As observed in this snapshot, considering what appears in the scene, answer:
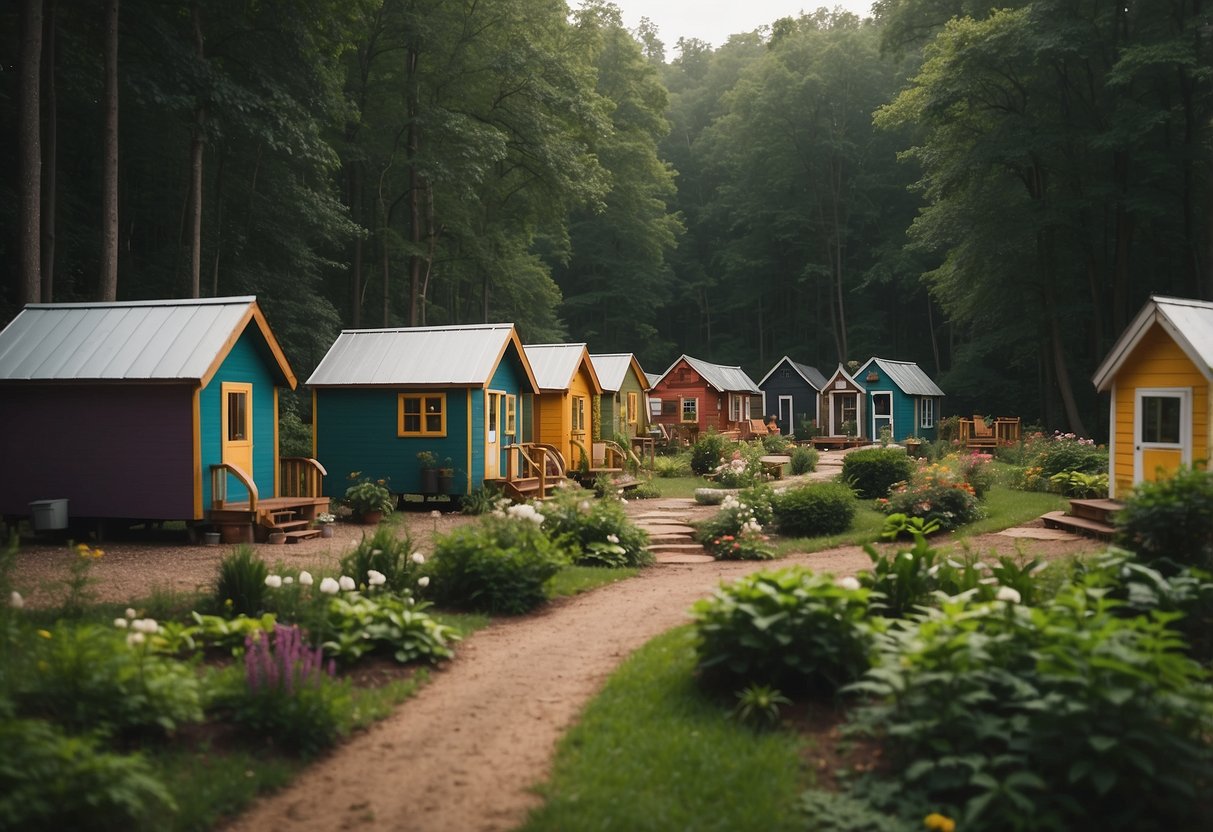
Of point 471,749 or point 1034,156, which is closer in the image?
point 471,749

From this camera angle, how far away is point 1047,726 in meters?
4.34

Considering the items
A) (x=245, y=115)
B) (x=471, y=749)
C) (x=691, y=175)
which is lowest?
(x=471, y=749)

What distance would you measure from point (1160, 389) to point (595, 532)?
29.5 ft

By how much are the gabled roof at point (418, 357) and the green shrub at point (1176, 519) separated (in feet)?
41.8

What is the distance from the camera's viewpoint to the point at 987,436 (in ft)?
116

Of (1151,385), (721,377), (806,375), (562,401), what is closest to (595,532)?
(1151,385)

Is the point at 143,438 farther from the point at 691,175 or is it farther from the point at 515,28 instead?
the point at 691,175

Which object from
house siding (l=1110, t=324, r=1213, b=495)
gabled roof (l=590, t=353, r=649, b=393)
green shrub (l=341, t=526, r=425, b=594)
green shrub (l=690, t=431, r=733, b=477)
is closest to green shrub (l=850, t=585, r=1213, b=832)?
green shrub (l=341, t=526, r=425, b=594)

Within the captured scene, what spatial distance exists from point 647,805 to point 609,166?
44.2 m

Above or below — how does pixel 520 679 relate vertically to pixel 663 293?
below

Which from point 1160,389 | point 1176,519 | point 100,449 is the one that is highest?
point 1160,389

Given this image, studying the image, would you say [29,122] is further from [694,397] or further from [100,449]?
[694,397]

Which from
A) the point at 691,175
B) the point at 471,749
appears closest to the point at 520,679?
the point at 471,749

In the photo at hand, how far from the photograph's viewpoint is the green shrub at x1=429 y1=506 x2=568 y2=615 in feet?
30.1
